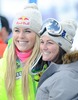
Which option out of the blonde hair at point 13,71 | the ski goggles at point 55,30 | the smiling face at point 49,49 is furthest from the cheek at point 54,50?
the blonde hair at point 13,71

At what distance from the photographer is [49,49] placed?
3.02 m

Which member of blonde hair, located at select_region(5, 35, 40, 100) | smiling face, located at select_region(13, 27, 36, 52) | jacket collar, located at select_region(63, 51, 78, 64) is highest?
jacket collar, located at select_region(63, 51, 78, 64)

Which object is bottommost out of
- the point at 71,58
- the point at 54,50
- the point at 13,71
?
the point at 13,71

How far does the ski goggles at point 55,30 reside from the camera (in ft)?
9.98

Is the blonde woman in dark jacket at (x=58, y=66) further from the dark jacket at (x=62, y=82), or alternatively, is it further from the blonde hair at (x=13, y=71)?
the blonde hair at (x=13, y=71)

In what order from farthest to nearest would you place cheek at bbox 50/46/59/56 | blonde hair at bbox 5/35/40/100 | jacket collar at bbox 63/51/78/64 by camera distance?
1. blonde hair at bbox 5/35/40/100
2. cheek at bbox 50/46/59/56
3. jacket collar at bbox 63/51/78/64

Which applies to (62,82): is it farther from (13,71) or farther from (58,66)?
(13,71)

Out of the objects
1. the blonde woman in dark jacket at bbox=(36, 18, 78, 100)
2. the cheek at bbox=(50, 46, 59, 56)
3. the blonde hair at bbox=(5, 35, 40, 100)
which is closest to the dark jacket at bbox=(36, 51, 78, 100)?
the blonde woman in dark jacket at bbox=(36, 18, 78, 100)

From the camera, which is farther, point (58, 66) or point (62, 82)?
point (58, 66)

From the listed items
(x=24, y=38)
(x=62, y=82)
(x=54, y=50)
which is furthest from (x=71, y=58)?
(x=24, y=38)

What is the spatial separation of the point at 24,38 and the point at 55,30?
31cm

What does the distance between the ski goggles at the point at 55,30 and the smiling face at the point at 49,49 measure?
0.06m

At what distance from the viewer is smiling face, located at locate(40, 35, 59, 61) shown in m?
3.02

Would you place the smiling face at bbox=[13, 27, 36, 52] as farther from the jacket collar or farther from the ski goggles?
the jacket collar
